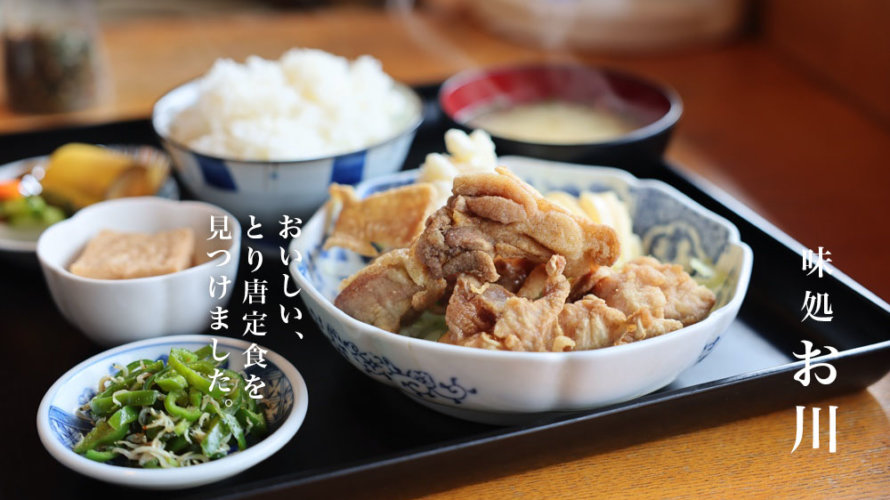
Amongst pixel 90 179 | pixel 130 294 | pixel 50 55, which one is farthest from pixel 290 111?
pixel 50 55

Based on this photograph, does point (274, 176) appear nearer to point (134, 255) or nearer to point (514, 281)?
point (134, 255)

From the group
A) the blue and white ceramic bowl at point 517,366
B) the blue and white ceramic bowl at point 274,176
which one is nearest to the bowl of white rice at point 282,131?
the blue and white ceramic bowl at point 274,176

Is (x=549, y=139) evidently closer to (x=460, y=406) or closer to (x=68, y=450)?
(x=460, y=406)

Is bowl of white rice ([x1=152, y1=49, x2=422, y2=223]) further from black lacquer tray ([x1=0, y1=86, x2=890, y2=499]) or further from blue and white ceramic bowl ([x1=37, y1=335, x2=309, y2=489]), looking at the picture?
blue and white ceramic bowl ([x1=37, y1=335, x2=309, y2=489])

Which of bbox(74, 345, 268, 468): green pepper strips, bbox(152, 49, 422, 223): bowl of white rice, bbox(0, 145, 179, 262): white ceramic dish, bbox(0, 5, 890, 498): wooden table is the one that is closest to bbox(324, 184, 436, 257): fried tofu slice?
bbox(152, 49, 422, 223): bowl of white rice

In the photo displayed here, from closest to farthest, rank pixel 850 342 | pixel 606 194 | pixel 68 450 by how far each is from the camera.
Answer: pixel 68 450 → pixel 850 342 → pixel 606 194

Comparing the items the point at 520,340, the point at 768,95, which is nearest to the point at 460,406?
the point at 520,340

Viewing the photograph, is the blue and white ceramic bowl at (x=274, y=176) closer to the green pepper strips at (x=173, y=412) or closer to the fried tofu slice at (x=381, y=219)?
the fried tofu slice at (x=381, y=219)
